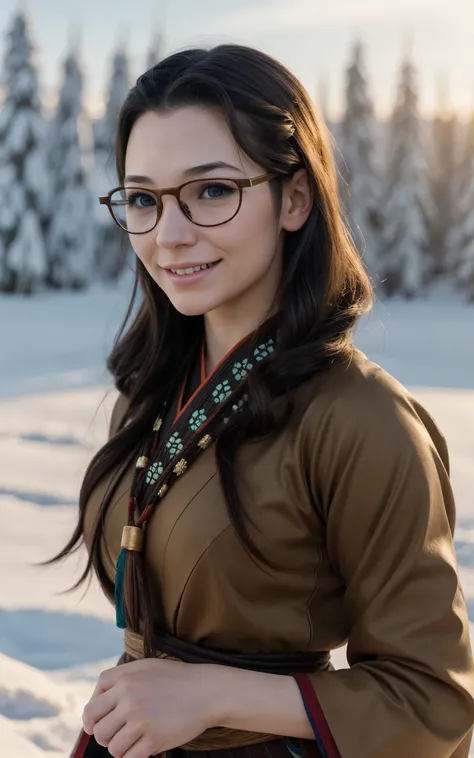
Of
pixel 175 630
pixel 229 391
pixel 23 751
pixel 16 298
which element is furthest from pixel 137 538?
pixel 16 298

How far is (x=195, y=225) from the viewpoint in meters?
1.71

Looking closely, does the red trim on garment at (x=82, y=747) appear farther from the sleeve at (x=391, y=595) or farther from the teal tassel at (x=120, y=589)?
the sleeve at (x=391, y=595)

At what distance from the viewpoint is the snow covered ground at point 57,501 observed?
3.34m

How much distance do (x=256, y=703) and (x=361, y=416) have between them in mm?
522

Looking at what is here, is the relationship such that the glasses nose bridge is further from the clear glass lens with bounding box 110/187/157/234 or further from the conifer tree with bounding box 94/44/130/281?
the conifer tree with bounding box 94/44/130/281

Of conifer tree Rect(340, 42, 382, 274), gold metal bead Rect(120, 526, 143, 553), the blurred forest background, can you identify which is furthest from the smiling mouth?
conifer tree Rect(340, 42, 382, 274)

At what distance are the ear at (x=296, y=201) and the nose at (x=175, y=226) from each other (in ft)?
0.66

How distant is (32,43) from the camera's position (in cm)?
2878

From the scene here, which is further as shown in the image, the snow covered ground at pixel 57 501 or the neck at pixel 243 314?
the snow covered ground at pixel 57 501

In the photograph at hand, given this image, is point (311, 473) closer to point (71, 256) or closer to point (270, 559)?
point (270, 559)


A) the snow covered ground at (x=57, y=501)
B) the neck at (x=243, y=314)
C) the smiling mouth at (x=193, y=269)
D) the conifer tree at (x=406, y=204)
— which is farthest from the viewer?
the conifer tree at (x=406, y=204)

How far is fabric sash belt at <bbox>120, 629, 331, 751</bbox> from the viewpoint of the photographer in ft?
5.48

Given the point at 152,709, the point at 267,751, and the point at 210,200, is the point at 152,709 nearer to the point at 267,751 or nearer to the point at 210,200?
the point at 267,751

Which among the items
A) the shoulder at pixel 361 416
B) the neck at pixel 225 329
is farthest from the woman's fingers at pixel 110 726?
the neck at pixel 225 329
